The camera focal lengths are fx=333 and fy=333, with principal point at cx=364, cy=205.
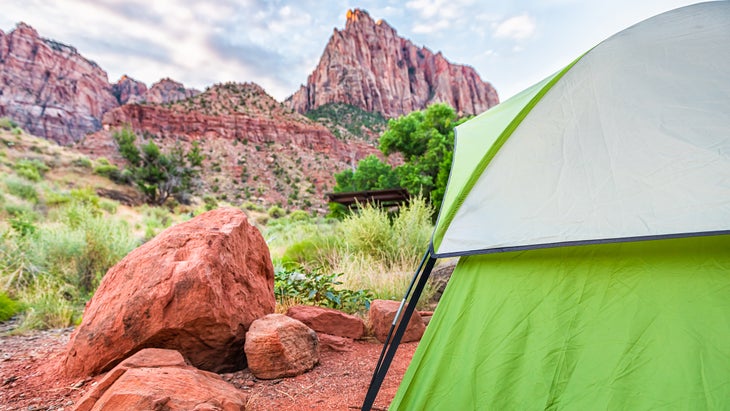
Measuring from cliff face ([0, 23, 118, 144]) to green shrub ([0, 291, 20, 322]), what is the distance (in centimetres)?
7250

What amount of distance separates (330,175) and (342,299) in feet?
108

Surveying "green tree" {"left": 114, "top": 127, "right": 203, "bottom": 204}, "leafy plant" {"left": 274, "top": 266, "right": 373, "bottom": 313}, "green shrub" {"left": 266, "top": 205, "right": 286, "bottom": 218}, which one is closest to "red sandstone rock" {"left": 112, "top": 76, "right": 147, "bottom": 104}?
"green tree" {"left": 114, "top": 127, "right": 203, "bottom": 204}

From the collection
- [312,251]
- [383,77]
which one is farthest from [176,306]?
[383,77]

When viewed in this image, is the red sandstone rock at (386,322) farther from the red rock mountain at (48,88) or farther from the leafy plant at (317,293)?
the red rock mountain at (48,88)

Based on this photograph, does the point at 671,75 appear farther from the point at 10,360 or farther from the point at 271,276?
the point at 10,360

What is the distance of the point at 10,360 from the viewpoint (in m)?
2.38

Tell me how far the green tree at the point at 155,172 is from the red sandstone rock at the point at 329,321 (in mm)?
19199

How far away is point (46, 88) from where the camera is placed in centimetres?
5959

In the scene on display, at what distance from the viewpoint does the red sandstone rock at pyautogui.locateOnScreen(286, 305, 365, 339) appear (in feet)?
9.43

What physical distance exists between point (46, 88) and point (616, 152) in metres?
84.8

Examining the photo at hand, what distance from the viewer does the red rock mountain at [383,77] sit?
6919 cm

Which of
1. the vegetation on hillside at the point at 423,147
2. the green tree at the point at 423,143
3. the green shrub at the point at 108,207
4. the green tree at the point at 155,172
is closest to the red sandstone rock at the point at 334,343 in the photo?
the vegetation on hillside at the point at 423,147

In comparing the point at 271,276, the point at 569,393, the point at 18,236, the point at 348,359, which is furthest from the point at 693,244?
the point at 18,236

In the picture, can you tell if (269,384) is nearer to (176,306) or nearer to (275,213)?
(176,306)
